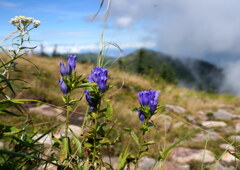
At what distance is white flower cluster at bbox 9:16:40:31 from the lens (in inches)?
63.4

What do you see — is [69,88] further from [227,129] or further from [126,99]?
[126,99]

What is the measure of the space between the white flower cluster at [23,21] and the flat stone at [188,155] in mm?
3174

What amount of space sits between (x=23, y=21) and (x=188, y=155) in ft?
11.6

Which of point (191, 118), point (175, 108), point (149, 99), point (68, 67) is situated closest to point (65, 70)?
point (68, 67)

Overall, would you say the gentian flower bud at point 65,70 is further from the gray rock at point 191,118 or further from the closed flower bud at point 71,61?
the gray rock at point 191,118

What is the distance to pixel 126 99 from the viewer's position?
8.85 metres

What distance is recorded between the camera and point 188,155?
4.20 m

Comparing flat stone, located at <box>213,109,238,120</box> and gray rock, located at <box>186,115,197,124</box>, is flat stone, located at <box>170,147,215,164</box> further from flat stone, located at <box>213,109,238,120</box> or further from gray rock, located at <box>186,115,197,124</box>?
flat stone, located at <box>213,109,238,120</box>

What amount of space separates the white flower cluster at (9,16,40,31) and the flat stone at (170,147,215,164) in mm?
3174

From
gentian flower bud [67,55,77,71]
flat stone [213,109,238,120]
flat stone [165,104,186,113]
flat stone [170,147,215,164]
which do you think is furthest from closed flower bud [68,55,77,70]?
flat stone [213,109,238,120]

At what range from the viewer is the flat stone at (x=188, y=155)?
4055mm

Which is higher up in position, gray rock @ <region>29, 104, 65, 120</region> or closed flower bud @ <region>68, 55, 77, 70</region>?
closed flower bud @ <region>68, 55, 77, 70</region>

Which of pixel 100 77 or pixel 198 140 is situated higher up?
pixel 100 77

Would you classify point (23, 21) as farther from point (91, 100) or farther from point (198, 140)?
point (198, 140)
